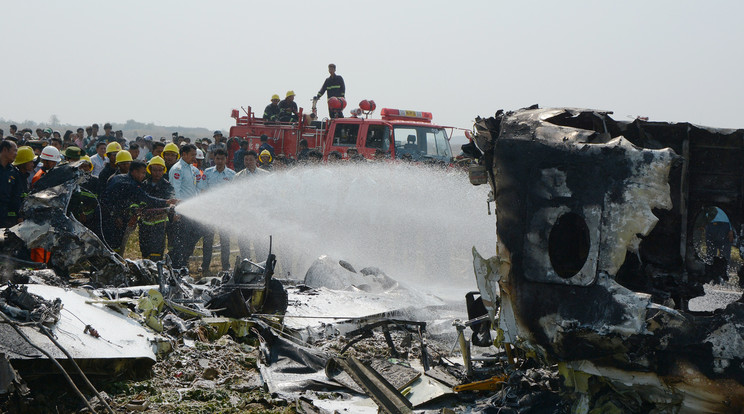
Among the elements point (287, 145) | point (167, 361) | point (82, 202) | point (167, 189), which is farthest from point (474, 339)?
point (287, 145)

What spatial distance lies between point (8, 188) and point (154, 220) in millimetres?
1953

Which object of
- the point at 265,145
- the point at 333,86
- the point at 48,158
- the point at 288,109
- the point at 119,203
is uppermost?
the point at 333,86

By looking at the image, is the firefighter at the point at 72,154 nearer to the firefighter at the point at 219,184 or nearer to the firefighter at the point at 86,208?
the firefighter at the point at 86,208

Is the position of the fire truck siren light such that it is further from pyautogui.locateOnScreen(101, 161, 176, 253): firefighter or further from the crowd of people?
pyautogui.locateOnScreen(101, 161, 176, 253): firefighter

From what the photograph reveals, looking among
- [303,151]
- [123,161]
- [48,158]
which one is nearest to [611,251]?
[48,158]

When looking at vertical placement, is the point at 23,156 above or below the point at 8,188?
above

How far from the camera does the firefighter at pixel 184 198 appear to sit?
35.9ft

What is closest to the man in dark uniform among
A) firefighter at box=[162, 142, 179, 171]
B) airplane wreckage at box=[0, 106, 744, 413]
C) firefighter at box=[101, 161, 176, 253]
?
firefighter at box=[101, 161, 176, 253]

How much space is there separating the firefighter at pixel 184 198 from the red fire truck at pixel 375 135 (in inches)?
188

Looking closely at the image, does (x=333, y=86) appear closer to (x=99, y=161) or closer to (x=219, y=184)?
(x=99, y=161)

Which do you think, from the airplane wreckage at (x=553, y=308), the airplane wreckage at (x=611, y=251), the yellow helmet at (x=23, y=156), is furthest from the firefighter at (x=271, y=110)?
the airplane wreckage at (x=611, y=251)

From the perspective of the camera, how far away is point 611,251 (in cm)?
411

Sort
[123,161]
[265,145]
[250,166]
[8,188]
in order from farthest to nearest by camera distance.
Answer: [265,145] → [250,166] → [123,161] → [8,188]

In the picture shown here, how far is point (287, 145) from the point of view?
60.2ft
